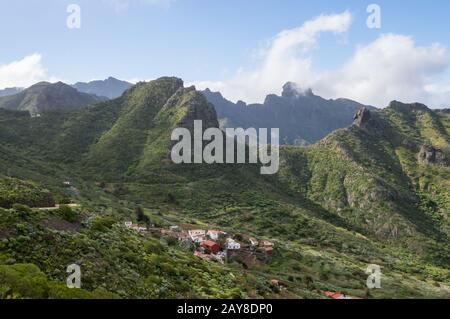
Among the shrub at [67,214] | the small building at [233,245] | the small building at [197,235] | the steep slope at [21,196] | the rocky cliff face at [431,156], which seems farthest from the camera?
the rocky cliff face at [431,156]

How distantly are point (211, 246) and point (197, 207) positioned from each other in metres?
43.9

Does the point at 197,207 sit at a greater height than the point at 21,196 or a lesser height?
lesser

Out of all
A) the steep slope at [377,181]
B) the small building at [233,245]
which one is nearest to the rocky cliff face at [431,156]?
the steep slope at [377,181]

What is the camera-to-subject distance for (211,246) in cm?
6538

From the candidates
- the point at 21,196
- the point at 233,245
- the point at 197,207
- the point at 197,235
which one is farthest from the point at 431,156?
the point at 21,196

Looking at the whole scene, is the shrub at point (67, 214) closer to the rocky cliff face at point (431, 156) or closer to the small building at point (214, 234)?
the small building at point (214, 234)

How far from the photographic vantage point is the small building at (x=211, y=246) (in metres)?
64.6

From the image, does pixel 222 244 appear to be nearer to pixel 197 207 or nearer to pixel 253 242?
pixel 253 242

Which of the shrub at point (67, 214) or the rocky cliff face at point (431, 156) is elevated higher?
the rocky cliff face at point (431, 156)

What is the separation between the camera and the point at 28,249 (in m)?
21.7

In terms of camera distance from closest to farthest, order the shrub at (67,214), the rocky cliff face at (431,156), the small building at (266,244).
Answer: the shrub at (67,214) → the small building at (266,244) → the rocky cliff face at (431,156)

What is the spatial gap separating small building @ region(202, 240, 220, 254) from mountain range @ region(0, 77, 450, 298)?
666 cm
